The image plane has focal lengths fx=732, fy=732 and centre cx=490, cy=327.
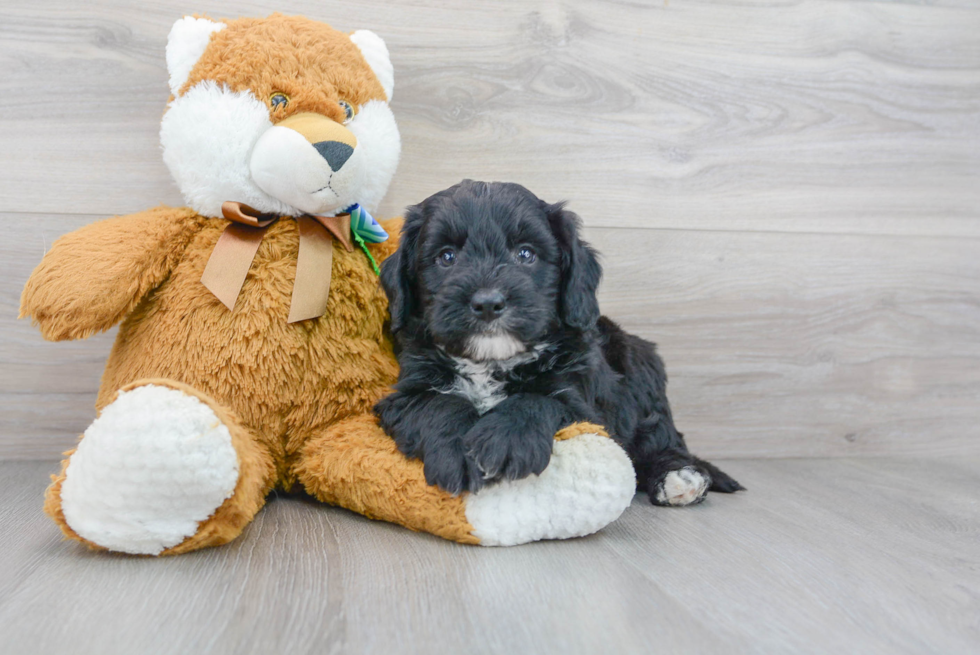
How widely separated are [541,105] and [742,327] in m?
0.91

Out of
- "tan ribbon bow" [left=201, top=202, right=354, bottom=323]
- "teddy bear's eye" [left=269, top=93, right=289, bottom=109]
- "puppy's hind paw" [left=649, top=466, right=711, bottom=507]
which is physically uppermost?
"teddy bear's eye" [left=269, top=93, right=289, bottom=109]

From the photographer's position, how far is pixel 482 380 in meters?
1.52

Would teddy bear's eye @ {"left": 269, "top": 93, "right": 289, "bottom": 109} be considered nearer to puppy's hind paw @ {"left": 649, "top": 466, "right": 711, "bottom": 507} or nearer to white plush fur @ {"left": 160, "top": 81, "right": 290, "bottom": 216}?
white plush fur @ {"left": 160, "top": 81, "right": 290, "bottom": 216}

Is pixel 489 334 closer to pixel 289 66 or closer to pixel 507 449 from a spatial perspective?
pixel 507 449

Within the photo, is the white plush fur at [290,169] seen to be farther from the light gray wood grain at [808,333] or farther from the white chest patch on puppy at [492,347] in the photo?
the light gray wood grain at [808,333]

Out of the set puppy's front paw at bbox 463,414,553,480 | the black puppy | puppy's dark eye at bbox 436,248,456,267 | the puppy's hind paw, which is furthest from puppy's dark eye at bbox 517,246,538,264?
the puppy's hind paw

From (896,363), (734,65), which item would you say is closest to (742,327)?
(896,363)

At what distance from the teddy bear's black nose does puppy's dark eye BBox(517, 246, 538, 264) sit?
408 millimetres

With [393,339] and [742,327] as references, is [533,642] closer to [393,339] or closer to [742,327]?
[393,339]

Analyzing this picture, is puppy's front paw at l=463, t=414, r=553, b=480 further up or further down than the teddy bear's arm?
further down

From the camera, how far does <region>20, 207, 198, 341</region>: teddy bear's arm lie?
1.42m

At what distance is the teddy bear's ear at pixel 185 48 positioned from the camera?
1553 mm

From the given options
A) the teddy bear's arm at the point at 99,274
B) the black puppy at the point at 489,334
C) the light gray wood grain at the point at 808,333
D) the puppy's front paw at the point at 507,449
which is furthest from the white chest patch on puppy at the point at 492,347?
the light gray wood grain at the point at 808,333

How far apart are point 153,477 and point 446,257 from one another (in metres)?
0.67
